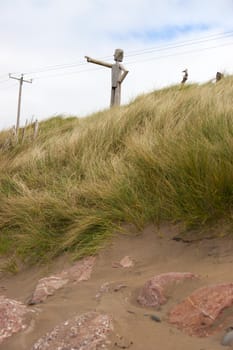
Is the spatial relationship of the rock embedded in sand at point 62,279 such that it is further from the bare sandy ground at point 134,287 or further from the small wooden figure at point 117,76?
the small wooden figure at point 117,76

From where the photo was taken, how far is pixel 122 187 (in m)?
4.43

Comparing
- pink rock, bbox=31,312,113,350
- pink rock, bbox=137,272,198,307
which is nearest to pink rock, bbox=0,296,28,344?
pink rock, bbox=31,312,113,350

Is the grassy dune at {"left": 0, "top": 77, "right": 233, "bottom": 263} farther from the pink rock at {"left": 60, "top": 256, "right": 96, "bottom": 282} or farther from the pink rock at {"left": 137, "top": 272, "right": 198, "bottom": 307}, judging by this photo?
the pink rock at {"left": 137, "top": 272, "right": 198, "bottom": 307}

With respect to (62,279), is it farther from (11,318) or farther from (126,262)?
(11,318)

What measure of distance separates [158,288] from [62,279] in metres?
1.07

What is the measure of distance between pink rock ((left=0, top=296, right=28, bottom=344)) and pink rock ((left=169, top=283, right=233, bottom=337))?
0.88 m

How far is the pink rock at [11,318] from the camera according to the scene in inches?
109

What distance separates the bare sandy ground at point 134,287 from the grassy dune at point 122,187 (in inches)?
7.2

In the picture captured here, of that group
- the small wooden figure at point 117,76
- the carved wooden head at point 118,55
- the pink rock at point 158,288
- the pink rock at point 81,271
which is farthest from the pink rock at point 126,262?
the carved wooden head at point 118,55

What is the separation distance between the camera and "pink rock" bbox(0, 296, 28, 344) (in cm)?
277

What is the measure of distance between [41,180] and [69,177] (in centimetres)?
45

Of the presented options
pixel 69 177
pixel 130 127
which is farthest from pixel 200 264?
pixel 130 127

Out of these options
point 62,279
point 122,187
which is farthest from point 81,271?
point 122,187

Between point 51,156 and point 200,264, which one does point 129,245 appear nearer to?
point 200,264
